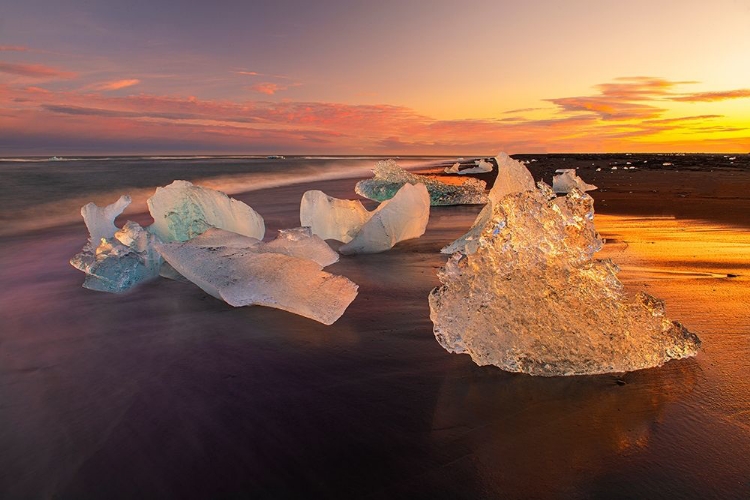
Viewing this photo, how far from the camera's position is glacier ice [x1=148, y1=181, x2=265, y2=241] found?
455 cm

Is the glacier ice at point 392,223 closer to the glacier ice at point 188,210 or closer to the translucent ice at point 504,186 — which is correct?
the translucent ice at point 504,186

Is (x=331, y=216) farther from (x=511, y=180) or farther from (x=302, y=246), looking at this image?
(x=511, y=180)

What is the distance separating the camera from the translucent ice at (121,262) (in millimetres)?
3582

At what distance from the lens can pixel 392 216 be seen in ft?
15.8

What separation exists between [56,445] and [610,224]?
644 cm

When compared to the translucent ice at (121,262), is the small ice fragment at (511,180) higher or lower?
higher

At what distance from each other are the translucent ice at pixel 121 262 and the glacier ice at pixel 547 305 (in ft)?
8.27

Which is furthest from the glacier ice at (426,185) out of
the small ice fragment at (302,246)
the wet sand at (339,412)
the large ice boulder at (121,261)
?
the wet sand at (339,412)

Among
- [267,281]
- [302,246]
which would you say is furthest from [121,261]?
[267,281]

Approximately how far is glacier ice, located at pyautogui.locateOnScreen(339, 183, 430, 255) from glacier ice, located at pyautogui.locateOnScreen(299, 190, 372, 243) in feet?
1.32

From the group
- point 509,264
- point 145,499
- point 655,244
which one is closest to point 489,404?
point 509,264

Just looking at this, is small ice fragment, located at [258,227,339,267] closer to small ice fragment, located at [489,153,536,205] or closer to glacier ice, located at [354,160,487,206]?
small ice fragment, located at [489,153,536,205]

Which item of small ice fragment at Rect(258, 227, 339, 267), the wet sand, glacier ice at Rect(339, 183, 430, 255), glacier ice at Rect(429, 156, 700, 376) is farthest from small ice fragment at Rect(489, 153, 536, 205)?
glacier ice at Rect(429, 156, 700, 376)

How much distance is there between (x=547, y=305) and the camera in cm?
218
